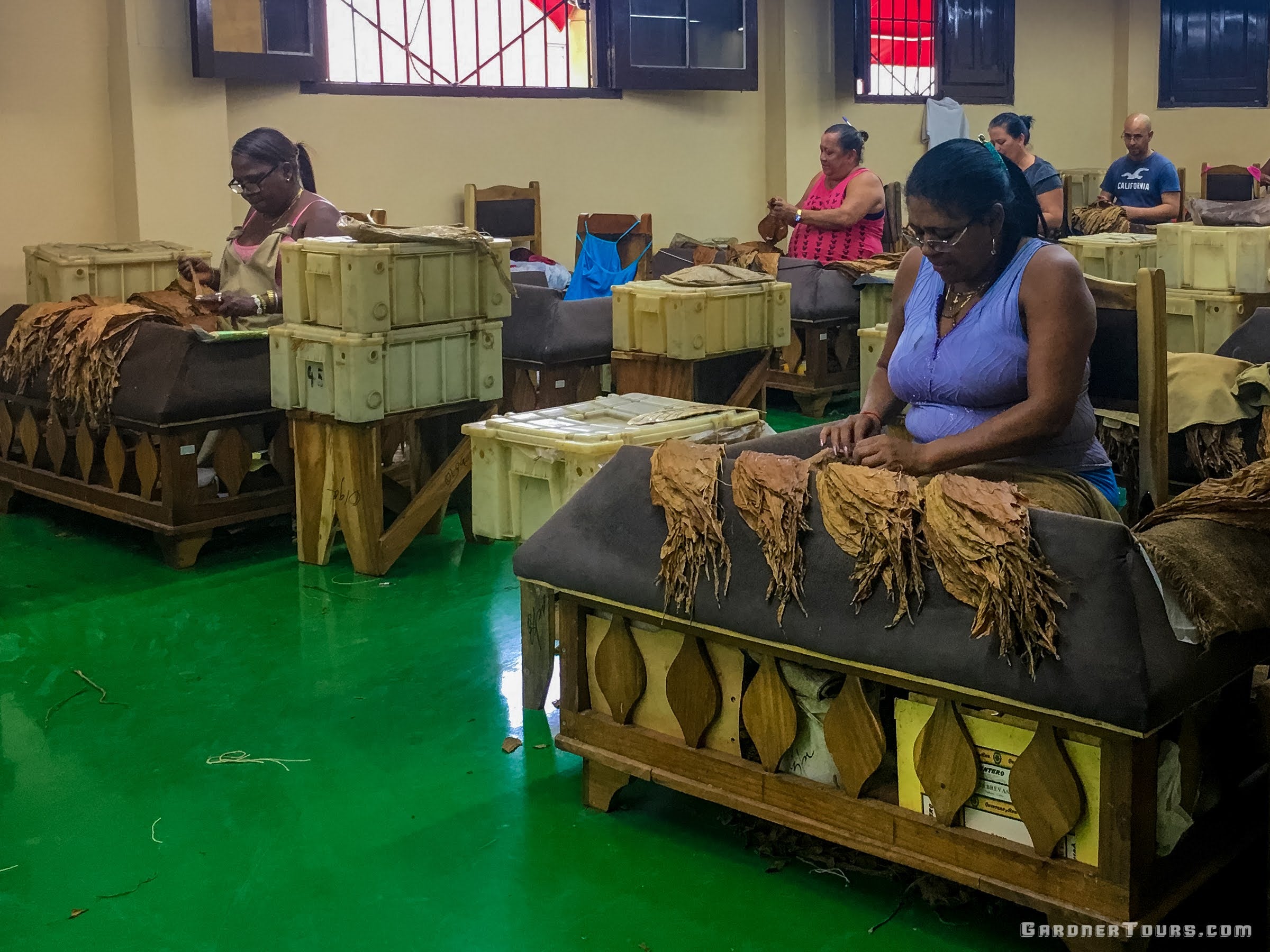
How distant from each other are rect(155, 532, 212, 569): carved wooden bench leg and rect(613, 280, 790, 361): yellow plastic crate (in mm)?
2030

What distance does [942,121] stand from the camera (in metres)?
12.8

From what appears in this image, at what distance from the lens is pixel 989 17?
13.2 meters

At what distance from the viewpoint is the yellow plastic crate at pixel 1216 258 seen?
20.0 ft

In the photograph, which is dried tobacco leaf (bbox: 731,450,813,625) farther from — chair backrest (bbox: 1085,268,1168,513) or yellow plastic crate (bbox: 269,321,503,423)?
yellow plastic crate (bbox: 269,321,503,423)

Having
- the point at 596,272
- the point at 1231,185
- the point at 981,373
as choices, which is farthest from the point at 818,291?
the point at 981,373

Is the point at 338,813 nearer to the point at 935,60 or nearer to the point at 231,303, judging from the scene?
the point at 231,303

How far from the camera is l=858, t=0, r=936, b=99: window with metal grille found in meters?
12.2

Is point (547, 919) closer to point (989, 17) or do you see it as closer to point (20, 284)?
point (20, 284)

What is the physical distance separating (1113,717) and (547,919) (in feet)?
3.85

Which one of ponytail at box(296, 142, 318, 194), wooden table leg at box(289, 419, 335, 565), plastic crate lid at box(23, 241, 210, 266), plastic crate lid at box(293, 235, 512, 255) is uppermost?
ponytail at box(296, 142, 318, 194)

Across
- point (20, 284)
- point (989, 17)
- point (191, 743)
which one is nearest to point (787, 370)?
point (20, 284)

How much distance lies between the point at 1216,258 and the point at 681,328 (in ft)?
7.75

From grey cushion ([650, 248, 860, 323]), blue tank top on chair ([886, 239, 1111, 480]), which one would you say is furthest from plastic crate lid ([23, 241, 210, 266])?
blue tank top on chair ([886, 239, 1111, 480])

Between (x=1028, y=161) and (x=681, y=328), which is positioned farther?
(x=1028, y=161)
